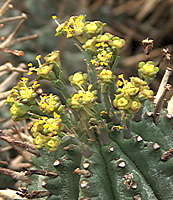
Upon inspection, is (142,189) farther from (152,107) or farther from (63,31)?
(63,31)

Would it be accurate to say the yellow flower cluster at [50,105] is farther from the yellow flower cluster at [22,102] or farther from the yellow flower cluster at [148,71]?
the yellow flower cluster at [148,71]

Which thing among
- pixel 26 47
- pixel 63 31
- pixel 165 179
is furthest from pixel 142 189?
pixel 26 47

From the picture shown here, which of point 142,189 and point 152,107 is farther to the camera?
point 152,107

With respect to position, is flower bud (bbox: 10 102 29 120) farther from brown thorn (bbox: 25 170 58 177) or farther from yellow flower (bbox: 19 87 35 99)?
brown thorn (bbox: 25 170 58 177)

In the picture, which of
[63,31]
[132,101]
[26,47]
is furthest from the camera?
[26,47]

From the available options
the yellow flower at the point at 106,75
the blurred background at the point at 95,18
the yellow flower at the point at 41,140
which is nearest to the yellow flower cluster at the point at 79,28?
the yellow flower at the point at 106,75

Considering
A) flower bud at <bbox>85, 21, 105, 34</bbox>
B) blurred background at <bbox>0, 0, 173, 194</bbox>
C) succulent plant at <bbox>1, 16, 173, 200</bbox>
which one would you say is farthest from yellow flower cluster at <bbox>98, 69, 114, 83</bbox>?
blurred background at <bbox>0, 0, 173, 194</bbox>

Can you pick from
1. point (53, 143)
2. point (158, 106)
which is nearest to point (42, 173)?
point (53, 143)
